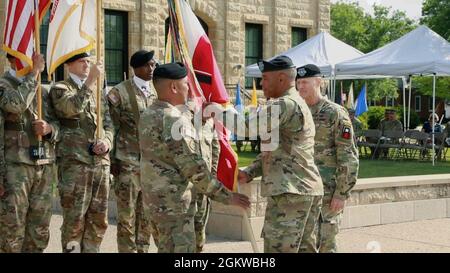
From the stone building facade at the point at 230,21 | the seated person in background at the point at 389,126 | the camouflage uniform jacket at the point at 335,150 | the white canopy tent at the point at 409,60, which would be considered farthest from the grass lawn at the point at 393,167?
the camouflage uniform jacket at the point at 335,150

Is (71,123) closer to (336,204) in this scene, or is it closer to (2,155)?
(2,155)

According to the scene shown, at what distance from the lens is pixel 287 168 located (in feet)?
19.4

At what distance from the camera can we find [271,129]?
5824mm

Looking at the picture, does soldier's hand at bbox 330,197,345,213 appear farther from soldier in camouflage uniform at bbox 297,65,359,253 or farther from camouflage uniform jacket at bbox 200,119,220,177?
camouflage uniform jacket at bbox 200,119,220,177

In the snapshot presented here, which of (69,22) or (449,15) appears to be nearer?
(69,22)

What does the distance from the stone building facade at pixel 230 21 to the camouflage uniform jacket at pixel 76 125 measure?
13882mm

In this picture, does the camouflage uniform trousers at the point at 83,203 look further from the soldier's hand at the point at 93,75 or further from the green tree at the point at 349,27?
the green tree at the point at 349,27

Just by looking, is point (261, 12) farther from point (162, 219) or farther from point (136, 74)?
point (162, 219)

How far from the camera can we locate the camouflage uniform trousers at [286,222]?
5816 millimetres

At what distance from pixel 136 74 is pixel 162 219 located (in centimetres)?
232

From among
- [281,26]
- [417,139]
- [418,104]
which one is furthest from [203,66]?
[418,104]

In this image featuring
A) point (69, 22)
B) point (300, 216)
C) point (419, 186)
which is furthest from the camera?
point (419, 186)
